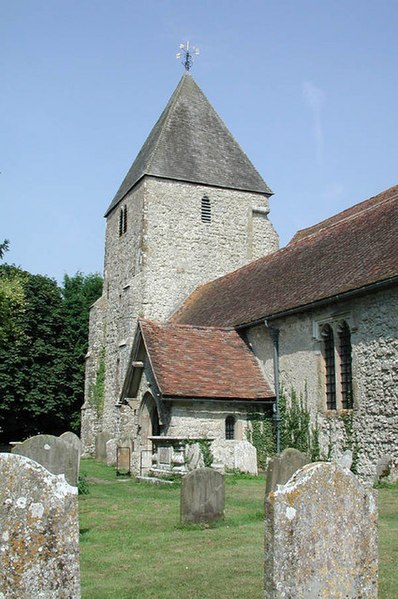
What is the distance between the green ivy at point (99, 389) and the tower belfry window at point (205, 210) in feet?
27.6

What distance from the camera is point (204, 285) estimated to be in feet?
96.0

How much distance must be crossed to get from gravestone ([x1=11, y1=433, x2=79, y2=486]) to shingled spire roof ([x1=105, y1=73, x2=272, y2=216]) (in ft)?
64.1

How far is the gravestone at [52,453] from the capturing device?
11.5 m

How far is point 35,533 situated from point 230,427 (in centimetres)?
1464

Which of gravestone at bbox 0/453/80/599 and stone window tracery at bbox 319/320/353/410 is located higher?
stone window tracery at bbox 319/320/353/410

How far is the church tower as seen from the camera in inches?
1152

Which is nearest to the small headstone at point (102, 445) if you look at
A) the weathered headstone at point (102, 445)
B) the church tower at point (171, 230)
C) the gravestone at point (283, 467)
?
the weathered headstone at point (102, 445)

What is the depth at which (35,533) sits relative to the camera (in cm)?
402

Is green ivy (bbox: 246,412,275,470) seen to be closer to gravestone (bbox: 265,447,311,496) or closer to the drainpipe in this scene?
the drainpipe

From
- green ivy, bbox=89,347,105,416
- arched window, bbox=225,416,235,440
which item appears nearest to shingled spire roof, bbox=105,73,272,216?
green ivy, bbox=89,347,105,416

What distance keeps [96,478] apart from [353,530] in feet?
48.6

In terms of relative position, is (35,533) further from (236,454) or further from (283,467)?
(236,454)

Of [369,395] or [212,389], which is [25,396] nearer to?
[212,389]

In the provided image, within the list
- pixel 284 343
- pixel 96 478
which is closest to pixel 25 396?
pixel 96 478
